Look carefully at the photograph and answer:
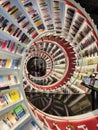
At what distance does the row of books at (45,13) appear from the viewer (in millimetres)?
3480

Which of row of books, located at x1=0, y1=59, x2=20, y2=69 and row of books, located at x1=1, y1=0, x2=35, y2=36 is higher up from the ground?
row of books, located at x1=1, y1=0, x2=35, y2=36

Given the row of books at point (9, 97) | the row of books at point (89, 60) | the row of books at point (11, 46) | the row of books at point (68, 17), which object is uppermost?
the row of books at point (68, 17)

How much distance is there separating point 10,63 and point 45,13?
2.66 ft

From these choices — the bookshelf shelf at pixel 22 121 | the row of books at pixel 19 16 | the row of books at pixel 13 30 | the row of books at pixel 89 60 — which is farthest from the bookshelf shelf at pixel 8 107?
the row of books at pixel 89 60

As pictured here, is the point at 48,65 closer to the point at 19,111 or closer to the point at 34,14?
the point at 34,14

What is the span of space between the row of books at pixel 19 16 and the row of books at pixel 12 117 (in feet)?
3.03

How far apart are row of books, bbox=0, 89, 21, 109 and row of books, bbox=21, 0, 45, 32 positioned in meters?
0.85

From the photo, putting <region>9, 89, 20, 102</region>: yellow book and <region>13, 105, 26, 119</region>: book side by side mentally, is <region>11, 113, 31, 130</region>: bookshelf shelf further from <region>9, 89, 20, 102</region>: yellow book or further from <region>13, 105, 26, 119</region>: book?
<region>9, 89, 20, 102</region>: yellow book

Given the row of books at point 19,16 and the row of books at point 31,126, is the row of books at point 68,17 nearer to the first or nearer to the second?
the row of books at point 19,16

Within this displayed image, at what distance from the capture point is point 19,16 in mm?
3285

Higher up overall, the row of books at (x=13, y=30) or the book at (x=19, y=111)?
the row of books at (x=13, y=30)

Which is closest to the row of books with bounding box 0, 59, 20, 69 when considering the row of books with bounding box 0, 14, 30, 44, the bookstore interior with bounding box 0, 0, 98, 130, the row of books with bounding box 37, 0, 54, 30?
the bookstore interior with bounding box 0, 0, 98, 130

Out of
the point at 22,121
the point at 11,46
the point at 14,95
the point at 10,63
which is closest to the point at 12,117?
the point at 22,121

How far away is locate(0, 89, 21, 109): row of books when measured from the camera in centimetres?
298
